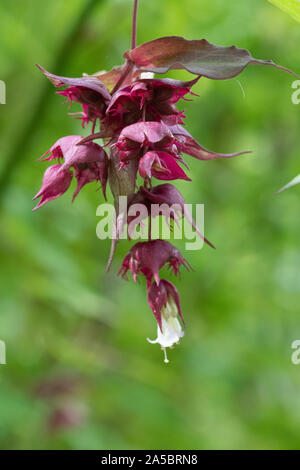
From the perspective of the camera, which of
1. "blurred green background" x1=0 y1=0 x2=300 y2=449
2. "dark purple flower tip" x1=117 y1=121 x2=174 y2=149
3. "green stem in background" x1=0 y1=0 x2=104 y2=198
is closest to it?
"dark purple flower tip" x1=117 y1=121 x2=174 y2=149

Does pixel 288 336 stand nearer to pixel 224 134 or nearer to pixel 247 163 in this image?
pixel 247 163

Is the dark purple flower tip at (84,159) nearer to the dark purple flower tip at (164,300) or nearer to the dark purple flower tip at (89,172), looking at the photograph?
the dark purple flower tip at (89,172)

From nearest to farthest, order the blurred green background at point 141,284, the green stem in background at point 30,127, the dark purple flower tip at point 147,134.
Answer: the dark purple flower tip at point 147,134, the green stem in background at point 30,127, the blurred green background at point 141,284

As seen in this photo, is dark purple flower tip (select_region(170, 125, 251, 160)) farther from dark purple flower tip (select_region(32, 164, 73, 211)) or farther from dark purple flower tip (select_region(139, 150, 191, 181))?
dark purple flower tip (select_region(32, 164, 73, 211))

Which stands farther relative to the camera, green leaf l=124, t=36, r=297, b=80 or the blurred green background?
the blurred green background

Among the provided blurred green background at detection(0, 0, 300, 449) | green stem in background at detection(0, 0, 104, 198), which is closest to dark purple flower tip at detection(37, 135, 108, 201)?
blurred green background at detection(0, 0, 300, 449)

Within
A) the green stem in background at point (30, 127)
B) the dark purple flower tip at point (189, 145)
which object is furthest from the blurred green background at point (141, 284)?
the dark purple flower tip at point (189, 145)
